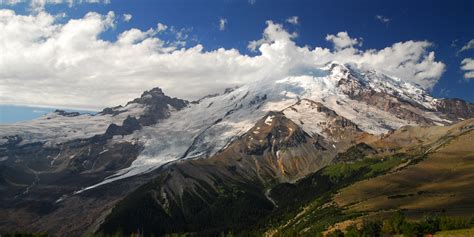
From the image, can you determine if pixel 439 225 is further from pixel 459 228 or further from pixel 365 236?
pixel 365 236

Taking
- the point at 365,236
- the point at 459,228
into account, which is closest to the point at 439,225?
the point at 459,228

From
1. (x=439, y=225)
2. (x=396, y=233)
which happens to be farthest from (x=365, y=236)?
(x=439, y=225)

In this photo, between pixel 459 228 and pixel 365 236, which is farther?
pixel 365 236

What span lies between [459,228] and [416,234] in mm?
15647

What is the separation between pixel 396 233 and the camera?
199125 mm

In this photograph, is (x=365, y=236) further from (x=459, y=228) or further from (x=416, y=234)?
(x=459, y=228)

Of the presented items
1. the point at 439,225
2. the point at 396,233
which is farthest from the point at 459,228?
the point at 396,233

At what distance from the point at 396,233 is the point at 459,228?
2551 cm

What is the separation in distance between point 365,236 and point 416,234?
2091 centimetres

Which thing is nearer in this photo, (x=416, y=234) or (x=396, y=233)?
(x=416, y=234)

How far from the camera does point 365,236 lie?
636ft

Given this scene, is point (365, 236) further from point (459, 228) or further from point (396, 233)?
point (459, 228)

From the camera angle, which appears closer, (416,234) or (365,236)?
(416,234)

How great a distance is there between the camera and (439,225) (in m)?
187
